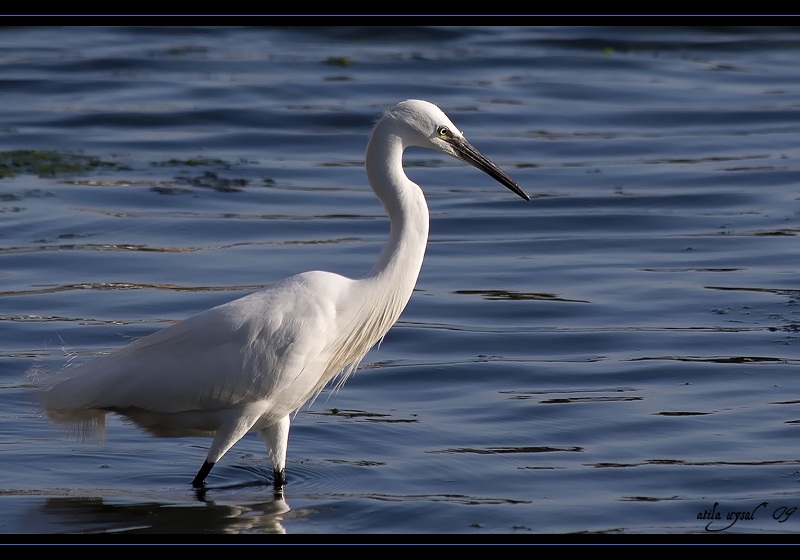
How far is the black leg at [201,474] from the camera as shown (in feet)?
18.9

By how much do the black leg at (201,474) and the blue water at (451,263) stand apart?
9 cm

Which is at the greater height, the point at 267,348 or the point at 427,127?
the point at 427,127

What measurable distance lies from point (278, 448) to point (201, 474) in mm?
364

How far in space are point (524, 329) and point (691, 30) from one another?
11.8 metres

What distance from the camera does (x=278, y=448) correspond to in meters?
5.91

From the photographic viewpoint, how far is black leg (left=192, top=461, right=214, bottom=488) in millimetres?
5750

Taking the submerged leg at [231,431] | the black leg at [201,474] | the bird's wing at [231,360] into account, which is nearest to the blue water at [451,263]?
the black leg at [201,474]

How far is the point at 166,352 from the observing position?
19.1 feet

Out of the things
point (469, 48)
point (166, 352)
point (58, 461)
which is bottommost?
point (58, 461)

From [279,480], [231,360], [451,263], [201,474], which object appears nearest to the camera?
[231,360]

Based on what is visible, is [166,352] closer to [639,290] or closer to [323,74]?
[639,290]

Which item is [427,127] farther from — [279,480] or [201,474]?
[201,474]

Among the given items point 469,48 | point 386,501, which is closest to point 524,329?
point 386,501

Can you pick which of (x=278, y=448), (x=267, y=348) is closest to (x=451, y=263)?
(x=278, y=448)
